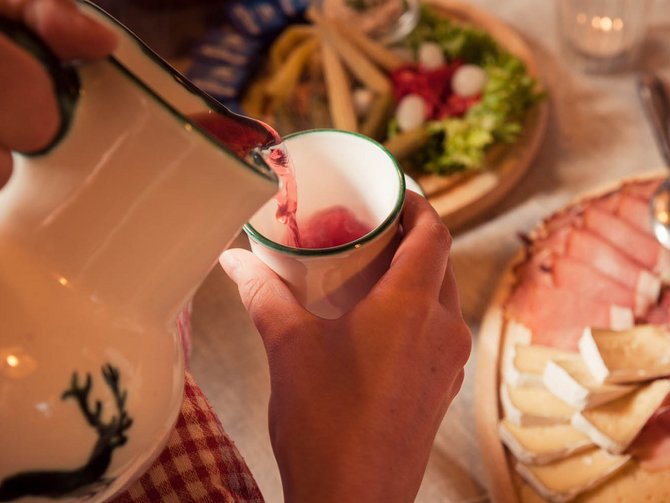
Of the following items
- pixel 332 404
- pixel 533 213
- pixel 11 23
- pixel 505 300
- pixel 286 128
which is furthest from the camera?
pixel 286 128

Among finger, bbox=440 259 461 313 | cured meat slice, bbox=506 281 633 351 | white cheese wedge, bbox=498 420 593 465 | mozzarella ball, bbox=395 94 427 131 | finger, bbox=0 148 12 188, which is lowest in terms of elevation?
white cheese wedge, bbox=498 420 593 465

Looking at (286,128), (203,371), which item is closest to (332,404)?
(203,371)

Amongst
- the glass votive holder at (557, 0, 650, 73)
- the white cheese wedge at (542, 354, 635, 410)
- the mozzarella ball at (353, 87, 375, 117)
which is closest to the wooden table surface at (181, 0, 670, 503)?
the glass votive holder at (557, 0, 650, 73)

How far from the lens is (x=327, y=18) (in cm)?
138

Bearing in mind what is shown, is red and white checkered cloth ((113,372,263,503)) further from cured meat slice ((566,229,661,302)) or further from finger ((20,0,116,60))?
cured meat slice ((566,229,661,302))

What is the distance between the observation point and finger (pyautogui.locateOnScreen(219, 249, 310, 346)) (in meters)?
0.57

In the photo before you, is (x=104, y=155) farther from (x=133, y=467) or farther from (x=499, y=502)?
(x=499, y=502)

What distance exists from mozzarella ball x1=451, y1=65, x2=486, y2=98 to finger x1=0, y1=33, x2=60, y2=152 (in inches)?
39.6

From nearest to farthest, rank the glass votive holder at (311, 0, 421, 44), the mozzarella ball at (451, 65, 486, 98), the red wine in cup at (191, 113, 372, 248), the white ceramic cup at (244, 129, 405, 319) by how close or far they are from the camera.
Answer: the red wine in cup at (191, 113, 372, 248), the white ceramic cup at (244, 129, 405, 319), the mozzarella ball at (451, 65, 486, 98), the glass votive holder at (311, 0, 421, 44)

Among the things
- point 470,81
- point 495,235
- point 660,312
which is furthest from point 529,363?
point 470,81

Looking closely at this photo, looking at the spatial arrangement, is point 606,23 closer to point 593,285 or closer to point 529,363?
point 593,285

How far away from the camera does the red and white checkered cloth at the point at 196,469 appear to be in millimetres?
598

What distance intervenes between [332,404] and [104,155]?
254 millimetres

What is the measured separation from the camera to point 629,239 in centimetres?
100
